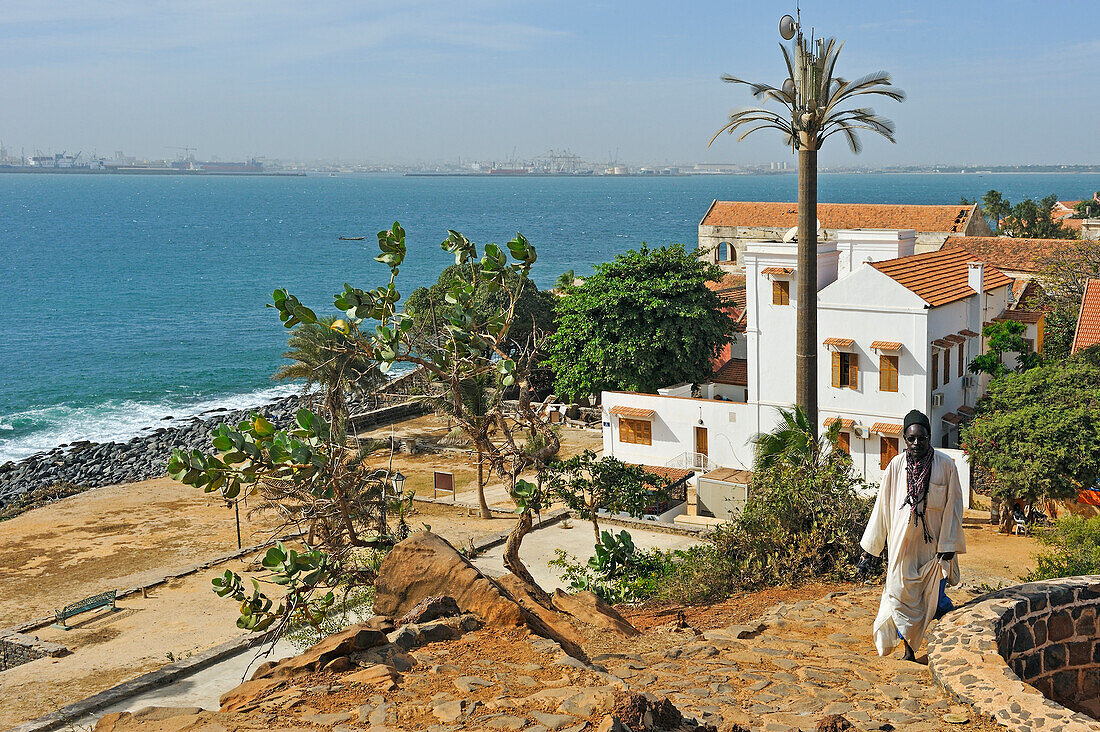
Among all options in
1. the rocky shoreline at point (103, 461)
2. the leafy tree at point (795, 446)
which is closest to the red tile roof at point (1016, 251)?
the leafy tree at point (795, 446)

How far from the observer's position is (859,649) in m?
8.58

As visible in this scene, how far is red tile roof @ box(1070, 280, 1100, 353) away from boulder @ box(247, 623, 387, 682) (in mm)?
27572

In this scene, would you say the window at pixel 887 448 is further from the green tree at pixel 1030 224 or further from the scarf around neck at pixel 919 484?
the green tree at pixel 1030 224

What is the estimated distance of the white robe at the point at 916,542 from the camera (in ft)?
25.4

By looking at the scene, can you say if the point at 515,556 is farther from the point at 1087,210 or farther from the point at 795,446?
the point at 1087,210

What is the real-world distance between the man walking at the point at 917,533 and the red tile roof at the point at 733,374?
2564cm

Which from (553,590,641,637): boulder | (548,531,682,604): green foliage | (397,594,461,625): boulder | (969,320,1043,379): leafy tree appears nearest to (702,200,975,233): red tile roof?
(969,320,1043,379): leafy tree

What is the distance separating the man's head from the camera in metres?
7.52

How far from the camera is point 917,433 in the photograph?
7.54 metres

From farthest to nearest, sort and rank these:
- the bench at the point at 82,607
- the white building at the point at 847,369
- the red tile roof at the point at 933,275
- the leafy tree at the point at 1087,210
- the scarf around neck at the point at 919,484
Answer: the leafy tree at the point at 1087,210 → the red tile roof at the point at 933,275 → the white building at the point at 847,369 → the bench at the point at 82,607 → the scarf around neck at the point at 919,484

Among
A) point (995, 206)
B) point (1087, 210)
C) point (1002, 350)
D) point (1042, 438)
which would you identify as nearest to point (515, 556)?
point (1042, 438)

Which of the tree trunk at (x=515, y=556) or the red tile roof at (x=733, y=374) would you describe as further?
the red tile roof at (x=733, y=374)

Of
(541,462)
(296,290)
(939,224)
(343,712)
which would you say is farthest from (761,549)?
(296,290)

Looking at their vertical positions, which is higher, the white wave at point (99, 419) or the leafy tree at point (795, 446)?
the leafy tree at point (795, 446)
